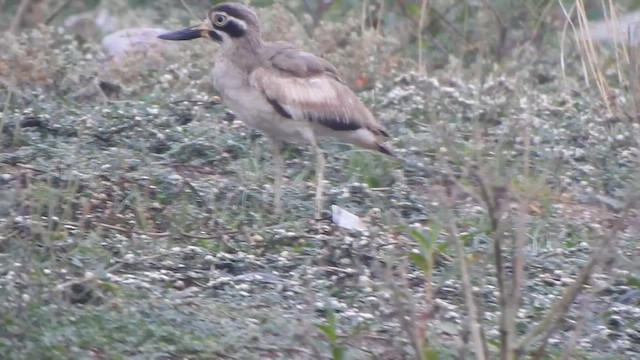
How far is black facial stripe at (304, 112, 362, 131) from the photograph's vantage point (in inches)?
268

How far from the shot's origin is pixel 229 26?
704 cm

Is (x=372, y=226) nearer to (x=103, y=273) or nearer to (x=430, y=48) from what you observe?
(x=103, y=273)

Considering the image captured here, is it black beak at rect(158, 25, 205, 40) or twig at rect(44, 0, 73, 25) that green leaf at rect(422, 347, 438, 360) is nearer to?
black beak at rect(158, 25, 205, 40)

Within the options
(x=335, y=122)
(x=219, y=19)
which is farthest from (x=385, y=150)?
(x=219, y=19)

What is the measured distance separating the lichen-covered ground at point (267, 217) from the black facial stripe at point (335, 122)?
0.95 feet

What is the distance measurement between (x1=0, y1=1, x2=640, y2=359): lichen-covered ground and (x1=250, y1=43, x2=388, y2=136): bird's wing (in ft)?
1.04

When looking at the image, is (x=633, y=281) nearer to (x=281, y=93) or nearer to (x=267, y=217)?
(x=267, y=217)

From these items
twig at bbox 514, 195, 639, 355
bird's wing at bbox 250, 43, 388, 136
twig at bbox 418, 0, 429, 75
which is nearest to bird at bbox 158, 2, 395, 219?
bird's wing at bbox 250, 43, 388, 136

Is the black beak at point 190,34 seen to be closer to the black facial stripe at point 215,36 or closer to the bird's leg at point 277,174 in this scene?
the black facial stripe at point 215,36

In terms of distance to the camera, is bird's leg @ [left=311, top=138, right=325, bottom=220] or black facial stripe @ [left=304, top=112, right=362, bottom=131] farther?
black facial stripe @ [left=304, top=112, right=362, bottom=131]

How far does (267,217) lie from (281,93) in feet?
2.78

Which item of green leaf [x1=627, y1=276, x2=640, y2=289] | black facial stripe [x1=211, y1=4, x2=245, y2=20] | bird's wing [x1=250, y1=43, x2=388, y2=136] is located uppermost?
black facial stripe [x1=211, y1=4, x2=245, y2=20]

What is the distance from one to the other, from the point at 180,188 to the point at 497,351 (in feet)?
7.25

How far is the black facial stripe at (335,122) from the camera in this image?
6801 mm
